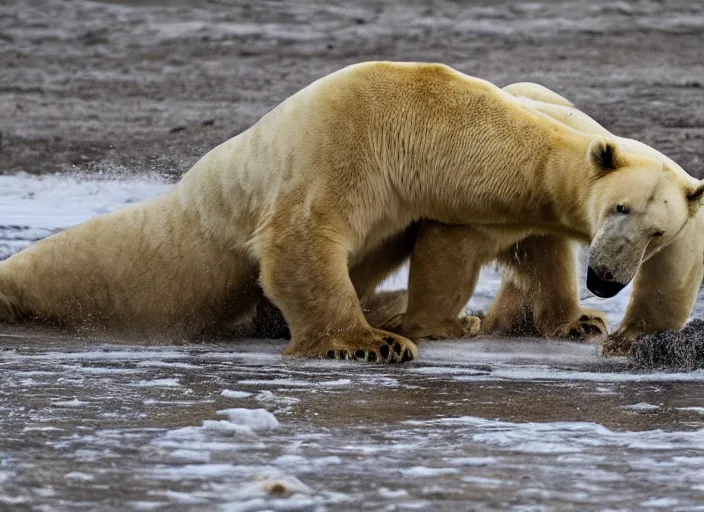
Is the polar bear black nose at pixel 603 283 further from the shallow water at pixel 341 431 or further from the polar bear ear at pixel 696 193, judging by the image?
the polar bear ear at pixel 696 193

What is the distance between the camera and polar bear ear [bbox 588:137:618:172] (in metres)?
5.33

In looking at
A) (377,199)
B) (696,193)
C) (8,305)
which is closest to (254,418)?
(377,199)

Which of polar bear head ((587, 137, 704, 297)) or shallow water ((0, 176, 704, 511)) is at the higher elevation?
polar bear head ((587, 137, 704, 297))

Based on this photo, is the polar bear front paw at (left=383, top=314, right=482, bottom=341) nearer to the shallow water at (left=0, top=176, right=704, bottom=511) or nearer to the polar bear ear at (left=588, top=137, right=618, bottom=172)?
the shallow water at (left=0, top=176, right=704, bottom=511)

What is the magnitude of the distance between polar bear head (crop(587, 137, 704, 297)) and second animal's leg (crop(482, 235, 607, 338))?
83 cm

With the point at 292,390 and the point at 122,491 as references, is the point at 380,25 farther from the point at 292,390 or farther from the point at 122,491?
the point at 122,491

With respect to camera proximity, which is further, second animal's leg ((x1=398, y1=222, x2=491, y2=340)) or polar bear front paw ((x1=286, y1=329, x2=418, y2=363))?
second animal's leg ((x1=398, y1=222, x2=491, y2=340))

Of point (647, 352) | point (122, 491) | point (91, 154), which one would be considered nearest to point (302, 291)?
point (647, 352)

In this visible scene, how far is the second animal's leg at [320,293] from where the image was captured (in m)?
5.57

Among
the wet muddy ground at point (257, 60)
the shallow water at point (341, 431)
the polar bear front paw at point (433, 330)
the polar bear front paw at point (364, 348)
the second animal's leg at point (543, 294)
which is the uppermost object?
the wet muddy ground at point (257, 60)

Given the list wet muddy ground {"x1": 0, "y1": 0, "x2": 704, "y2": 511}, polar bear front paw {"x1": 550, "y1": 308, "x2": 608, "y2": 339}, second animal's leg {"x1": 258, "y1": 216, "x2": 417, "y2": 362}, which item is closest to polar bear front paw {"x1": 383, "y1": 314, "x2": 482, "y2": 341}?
wet muddy ground {"x1": 0, "y1": 0, "x2": 704, "y2": 511}

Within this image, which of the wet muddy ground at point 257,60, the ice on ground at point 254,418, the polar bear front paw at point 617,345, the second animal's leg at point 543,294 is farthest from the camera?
the wet muddy ground at point 257,60

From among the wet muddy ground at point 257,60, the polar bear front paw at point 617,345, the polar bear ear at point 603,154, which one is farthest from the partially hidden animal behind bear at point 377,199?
the wet muddy ground at point 257,60

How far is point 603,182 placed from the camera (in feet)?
17.6
